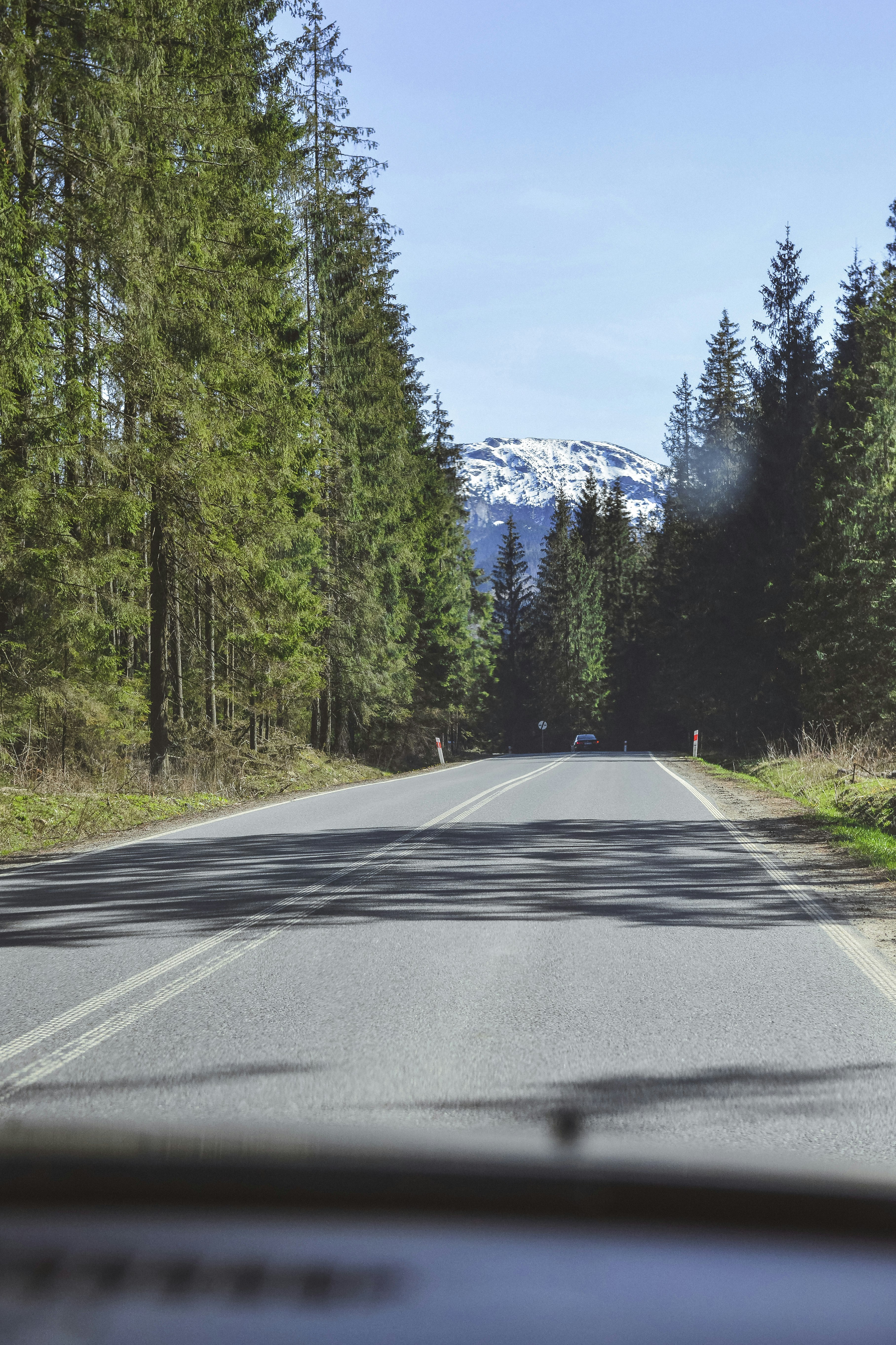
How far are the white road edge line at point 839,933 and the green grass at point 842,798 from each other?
1.04 metres

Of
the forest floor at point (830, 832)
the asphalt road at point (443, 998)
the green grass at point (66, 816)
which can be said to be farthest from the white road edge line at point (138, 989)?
the green grass at point (66, 816)

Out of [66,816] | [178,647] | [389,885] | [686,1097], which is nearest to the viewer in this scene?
[686,1097]

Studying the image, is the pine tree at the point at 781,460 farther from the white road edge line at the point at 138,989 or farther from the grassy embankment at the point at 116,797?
the white road edge line at the point at 138,989

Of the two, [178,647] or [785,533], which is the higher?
[785,533]

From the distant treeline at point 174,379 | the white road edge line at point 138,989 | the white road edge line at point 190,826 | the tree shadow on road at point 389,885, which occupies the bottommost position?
the white road edge line at point 190,826

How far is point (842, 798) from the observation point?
1627cm

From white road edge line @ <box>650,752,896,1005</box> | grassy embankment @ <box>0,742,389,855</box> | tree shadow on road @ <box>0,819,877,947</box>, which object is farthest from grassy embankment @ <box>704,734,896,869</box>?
grassy embankment @ <box>0,742,389,855</box>

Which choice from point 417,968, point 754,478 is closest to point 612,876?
point 417,968

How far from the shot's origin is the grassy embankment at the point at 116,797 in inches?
533

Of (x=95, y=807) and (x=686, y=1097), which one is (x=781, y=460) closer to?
(x=95, y=807)

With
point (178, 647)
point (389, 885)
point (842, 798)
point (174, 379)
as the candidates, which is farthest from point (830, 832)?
point (178, 647)

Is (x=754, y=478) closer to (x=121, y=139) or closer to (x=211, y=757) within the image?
(x=211, y=757)

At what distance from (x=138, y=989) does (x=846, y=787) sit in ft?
46.2

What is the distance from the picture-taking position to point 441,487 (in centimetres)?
5103
